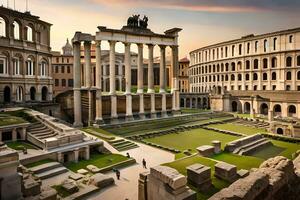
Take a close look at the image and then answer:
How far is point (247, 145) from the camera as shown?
3022cm

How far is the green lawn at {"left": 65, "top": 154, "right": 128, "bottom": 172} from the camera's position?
77.6 ft

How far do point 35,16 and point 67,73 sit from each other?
30657 mm

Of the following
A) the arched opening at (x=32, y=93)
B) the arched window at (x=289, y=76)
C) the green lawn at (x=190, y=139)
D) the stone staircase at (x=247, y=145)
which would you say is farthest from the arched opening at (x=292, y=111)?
the arched opening at (x=32, y=93)

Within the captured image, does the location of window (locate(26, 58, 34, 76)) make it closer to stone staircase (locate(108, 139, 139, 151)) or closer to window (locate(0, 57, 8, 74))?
window (locate(0, 57, 8, 74))

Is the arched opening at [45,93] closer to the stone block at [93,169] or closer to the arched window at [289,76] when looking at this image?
the stone block at [93,169]

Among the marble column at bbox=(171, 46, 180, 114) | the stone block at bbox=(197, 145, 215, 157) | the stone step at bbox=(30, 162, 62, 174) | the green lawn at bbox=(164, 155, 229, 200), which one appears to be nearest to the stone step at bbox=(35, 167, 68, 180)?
the stone step at bbox=(30, 162, 62, 174)

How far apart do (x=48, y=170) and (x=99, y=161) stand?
487cm

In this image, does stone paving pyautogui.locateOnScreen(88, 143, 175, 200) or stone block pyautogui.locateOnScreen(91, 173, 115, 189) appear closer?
stone paving pyautogui.locateOnScreen(88, 143, 175, 200)

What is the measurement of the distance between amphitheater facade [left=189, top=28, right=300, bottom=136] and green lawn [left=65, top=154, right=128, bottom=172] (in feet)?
130

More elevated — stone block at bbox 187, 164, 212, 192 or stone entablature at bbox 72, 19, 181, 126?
stone entablature at bbox 72, 19, 181, 126

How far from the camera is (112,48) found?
4275cm

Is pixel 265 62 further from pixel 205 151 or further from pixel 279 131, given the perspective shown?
pixel 205 151

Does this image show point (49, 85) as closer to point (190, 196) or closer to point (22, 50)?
point (22, 50)

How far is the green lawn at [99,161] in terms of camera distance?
23656 millimetres
